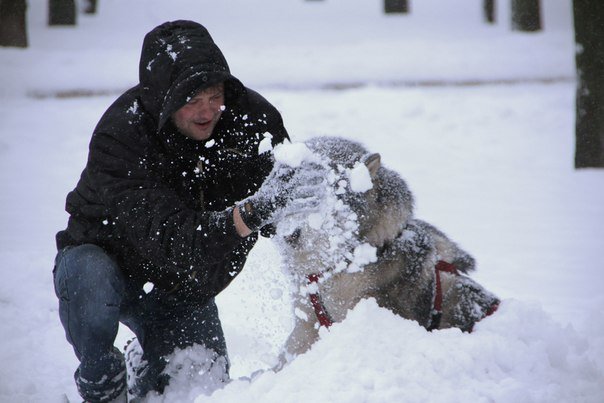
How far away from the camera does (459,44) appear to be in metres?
14.3

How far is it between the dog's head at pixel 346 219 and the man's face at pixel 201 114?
477 millimetres

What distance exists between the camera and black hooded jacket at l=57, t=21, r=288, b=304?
292 centimetres

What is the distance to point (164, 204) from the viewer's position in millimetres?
2928

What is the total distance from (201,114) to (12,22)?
11196mm

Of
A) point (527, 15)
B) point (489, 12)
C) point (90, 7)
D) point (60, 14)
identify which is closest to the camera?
point (527, 15)

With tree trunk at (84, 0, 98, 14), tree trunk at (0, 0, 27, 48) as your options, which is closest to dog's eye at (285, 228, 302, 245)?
tree trunk at (0, 0, 27, 48)

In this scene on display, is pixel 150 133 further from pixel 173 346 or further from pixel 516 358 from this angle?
pixel 516 358

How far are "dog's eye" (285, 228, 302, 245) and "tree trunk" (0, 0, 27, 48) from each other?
1127cm

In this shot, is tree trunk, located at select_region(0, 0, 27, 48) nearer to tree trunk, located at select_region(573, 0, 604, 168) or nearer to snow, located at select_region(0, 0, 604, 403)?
snow, located at select_region(0, 0, 604, 403)

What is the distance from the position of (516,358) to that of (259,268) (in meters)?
1.47

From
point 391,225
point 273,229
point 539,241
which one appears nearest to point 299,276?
point 273,229

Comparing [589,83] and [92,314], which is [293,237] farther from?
[589,83]

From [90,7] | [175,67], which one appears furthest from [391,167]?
[90,7]

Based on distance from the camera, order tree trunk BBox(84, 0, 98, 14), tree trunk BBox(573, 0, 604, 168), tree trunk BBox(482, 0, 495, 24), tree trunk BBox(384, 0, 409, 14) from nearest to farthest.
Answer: tree trunk BBox(573, 0, 604, 168), tree trunk BBox(482, 0, 495, 24), tree trunk BBox(84, 0, 98, 14), tree trunk BBox(384, 0, 409, 14)
